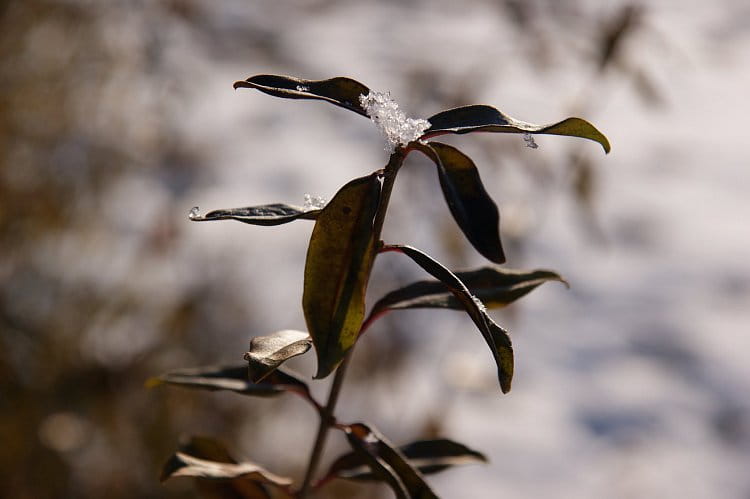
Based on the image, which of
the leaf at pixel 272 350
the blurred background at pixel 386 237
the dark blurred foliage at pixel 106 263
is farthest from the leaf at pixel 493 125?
the dark blurred foliage at pixel 106 263

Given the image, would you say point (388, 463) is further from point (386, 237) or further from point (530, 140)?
point (386, 237)

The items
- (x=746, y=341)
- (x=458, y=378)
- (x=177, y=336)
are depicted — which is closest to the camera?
(x=458, y=378)

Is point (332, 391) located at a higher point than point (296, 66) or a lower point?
lower

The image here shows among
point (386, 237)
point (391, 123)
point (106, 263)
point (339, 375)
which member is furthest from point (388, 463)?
point (106, 263)

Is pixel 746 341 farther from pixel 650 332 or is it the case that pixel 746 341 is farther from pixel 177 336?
pixel 177 336

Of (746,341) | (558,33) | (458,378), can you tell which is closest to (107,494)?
(458,378)

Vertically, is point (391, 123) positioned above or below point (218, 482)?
above

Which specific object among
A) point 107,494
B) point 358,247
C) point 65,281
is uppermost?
point 358,247
